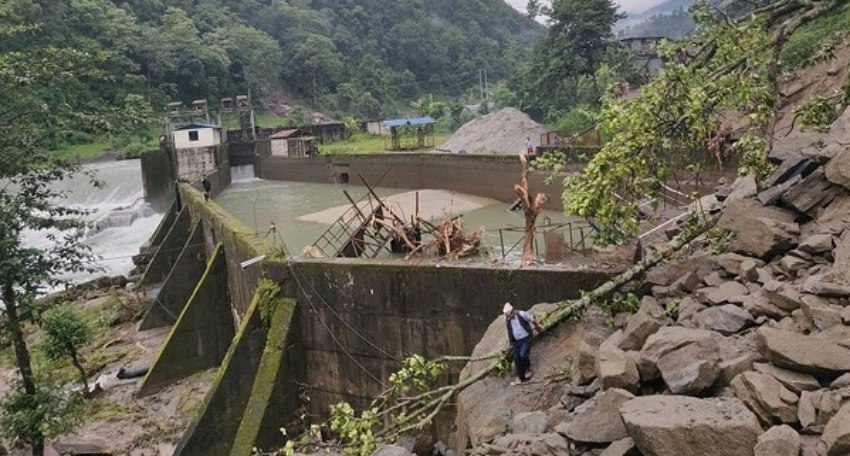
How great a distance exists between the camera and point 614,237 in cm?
869

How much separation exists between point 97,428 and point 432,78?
89282 millimetres

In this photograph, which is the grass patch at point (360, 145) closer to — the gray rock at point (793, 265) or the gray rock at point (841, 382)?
the gray rock at point (793, 265)

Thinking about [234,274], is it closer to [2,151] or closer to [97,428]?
[97,428]

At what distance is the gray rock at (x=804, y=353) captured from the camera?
445 centimetres

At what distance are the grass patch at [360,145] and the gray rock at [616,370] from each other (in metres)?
33.8

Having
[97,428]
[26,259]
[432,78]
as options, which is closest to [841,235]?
[26,259]

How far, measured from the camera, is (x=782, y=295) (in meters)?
5.61

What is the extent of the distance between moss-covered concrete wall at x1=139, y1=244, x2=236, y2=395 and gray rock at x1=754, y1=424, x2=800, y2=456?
1332 centimetres

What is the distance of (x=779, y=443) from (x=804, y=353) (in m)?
0.90

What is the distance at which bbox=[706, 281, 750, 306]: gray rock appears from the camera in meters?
6.23

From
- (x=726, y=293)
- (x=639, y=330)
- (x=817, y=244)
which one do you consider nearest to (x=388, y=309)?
(x=639, y=330)

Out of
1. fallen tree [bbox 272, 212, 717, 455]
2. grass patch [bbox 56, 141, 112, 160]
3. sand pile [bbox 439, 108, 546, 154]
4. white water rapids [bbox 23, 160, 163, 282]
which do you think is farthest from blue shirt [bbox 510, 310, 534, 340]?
grass patch [bbox 56, 141, 112, 160]

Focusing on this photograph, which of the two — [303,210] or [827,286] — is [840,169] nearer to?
[827,286]

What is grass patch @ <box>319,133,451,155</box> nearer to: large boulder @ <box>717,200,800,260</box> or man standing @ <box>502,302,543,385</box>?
man standing @ <box>502,302,543,385</box>
